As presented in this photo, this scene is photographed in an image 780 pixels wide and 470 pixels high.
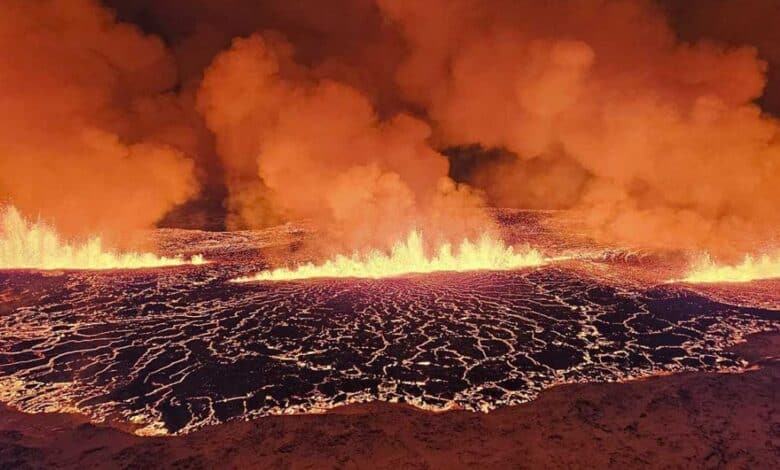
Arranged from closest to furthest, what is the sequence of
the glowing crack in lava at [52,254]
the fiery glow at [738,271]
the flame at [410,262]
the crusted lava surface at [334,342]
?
the crusted lava surface at [334,342], the fiery glow at [738,271], the flame at [410,262], the glowing crack in lava at [52,254]

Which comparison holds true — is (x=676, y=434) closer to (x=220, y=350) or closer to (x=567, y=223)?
(x=220, y=350)

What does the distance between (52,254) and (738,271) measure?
33.0 metres

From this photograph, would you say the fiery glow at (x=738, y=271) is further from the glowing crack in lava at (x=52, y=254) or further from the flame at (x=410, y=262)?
the glowing crack in lava at (x=52, y=254)

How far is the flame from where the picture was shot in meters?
20.3

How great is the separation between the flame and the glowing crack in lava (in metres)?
7.82

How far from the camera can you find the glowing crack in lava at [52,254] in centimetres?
2431

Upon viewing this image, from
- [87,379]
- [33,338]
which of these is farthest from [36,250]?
[87,379]

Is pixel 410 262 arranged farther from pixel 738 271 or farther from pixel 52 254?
pixel 52 254

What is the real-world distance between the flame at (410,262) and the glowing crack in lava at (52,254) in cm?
782

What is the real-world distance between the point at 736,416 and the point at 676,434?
121 centimetres

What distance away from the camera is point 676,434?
20.5 ft

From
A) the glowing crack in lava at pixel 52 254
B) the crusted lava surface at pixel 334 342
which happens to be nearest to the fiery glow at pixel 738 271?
the crusted lava surface at pixel 334 342

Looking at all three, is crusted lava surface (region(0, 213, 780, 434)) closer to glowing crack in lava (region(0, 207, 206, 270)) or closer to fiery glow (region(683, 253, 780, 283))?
fiery glow (region(683, 253, 780, 283))

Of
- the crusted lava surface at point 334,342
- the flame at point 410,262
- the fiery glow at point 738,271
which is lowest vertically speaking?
the crusted lava surface at point 334,342
